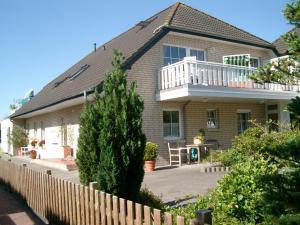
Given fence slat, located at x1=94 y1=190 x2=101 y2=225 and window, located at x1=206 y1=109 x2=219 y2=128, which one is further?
window, located at x1=206 y1=109 x2=219 y2=128

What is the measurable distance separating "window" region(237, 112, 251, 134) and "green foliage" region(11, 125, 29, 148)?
17879 millimetres

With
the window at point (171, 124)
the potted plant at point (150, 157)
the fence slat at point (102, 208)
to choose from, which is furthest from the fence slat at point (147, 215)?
the window at point (171, 124)

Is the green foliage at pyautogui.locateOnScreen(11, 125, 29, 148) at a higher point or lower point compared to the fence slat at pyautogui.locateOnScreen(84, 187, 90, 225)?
higher

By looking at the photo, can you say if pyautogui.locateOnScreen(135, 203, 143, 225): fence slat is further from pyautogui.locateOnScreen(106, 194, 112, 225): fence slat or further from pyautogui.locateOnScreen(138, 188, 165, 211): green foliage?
pyautogui.locateOnScreen(138, 188, 165, 211): green foliage

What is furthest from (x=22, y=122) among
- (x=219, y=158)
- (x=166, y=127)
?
(x=219, y=158)

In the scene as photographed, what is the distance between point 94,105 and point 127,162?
138 cm

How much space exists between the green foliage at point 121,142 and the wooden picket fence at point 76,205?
2.49 feet

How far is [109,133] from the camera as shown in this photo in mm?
6422

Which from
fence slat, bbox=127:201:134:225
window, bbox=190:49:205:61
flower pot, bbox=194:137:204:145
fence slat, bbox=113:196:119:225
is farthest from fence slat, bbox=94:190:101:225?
window, bbox=190:49:205:61

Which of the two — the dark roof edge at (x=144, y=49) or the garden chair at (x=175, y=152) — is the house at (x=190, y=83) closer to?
the dark roof edge at (x=144, y=49)

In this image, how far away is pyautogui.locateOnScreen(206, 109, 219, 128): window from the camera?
18984mm

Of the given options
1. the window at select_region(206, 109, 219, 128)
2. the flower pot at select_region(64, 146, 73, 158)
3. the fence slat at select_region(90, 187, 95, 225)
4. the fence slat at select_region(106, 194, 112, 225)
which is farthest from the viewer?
the flower pot at select_region(64, 146, 73, 158)

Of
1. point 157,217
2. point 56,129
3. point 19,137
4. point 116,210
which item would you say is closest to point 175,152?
point 56,129

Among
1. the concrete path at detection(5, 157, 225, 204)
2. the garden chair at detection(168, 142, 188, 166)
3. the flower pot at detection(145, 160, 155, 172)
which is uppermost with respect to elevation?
the garden chair at detection(168, 142, 188, 166)
